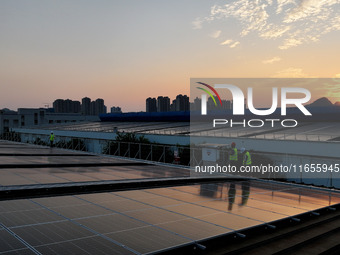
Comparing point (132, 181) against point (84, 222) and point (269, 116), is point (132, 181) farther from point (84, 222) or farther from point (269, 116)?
point (269, 116)

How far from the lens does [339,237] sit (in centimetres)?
879

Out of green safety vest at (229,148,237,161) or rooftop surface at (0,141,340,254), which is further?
green safety vest at (229,148,237,161)

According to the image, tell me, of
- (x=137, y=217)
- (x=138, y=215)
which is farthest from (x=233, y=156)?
(x=137, y=217)

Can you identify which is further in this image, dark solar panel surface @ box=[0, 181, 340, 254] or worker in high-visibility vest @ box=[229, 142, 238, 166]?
worker in high-visibility vest @ box=[229, 142, 238, 166]

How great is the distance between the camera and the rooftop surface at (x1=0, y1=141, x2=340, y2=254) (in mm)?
6121

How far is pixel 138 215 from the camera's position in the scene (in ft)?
26.9

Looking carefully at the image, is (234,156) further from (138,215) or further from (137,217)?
(137,217)

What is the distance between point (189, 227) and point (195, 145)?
21.5m

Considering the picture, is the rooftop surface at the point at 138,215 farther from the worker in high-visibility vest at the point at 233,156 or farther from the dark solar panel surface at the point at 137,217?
the worker in high-visibility vest at the point at 233,156

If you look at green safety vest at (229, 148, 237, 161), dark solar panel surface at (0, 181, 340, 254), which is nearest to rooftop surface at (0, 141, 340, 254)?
dark solar panel surface at (0, 181, 340, 254)

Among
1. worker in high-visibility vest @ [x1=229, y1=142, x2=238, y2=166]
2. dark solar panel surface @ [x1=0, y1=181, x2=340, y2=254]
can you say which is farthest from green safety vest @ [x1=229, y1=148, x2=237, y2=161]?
dark solar panel surface @ [x1=0, y1=181, x2=340, y2=254]

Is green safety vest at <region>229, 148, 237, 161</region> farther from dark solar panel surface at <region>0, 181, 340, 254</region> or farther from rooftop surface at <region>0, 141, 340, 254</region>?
dark solar panel surface at <region>0, 181, 340, 254</region>

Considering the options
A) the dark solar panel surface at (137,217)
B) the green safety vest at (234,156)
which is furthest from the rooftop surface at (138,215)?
the green safety vest at (234,156)

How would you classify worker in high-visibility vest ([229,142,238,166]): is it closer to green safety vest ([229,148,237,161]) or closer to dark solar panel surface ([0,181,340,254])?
green safety vest ([229,148,237,161])
